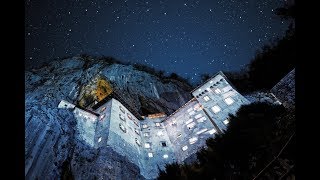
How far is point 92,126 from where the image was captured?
112 ft

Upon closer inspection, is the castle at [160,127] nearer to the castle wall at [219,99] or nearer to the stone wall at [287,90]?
the castle wall at [219,99]

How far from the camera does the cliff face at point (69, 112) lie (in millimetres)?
23984

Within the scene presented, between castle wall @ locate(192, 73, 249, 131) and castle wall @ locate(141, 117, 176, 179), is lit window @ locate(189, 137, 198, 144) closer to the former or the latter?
castle wall @ locate(141, 117, 176, 179)

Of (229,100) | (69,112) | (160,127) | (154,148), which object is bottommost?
(154,148)

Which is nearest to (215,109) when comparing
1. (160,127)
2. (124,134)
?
(160,127)

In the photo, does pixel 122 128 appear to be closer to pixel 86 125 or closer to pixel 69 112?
pixel 86 125

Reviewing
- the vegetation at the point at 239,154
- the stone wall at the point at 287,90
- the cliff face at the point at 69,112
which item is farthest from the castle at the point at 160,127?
the vegetation at the point at 239,154

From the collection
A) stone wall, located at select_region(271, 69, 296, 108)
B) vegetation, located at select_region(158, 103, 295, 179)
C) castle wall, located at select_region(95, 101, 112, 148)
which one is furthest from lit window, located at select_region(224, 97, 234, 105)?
castle wall, located at select_region(95, 101, 112, 148)

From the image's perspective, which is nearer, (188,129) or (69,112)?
(69,112)

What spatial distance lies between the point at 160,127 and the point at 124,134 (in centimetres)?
952

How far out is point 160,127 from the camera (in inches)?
1626

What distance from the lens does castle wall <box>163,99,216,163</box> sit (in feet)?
108
